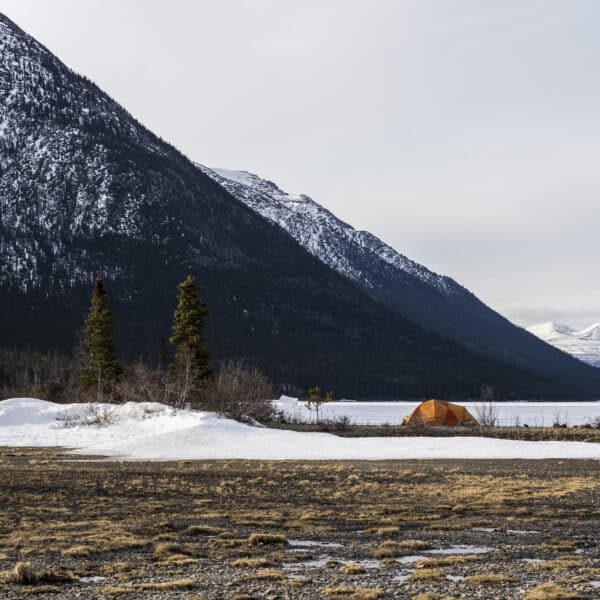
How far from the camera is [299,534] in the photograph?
1656cm

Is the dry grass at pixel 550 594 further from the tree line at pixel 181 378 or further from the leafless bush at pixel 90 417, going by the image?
the tree line at pixel 181 378

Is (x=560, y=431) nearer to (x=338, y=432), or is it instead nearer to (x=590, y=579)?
(x=338, y=432)

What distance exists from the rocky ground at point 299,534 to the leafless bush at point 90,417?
80.0 feet

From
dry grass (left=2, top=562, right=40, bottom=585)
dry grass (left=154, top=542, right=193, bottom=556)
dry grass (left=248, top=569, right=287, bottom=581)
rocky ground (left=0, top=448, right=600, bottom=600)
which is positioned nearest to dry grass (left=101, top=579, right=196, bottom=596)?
rocky ground (left=0, top=448, right=600, bottom=600)

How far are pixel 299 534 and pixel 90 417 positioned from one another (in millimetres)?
41583

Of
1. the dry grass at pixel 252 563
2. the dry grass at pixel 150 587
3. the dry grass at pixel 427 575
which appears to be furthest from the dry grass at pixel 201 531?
the dry grass at pixel 427 575

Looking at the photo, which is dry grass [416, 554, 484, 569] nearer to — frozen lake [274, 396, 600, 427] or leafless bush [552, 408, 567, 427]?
frozen lake [274, 396, 600, 427]

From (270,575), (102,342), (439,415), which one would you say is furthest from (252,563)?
(102,342)

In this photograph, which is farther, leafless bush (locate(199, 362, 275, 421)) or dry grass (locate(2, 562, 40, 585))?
leafless bush (locate(199, 362, 275, 421))

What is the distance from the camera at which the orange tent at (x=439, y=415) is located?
66.8 meters

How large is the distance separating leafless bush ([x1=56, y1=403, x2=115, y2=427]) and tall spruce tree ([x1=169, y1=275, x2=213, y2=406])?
5.09 metres

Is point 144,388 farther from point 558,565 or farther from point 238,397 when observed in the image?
point 558,565

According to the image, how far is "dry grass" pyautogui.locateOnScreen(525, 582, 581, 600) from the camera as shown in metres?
10.4

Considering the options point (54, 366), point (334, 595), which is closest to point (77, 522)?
point (334, 595)
